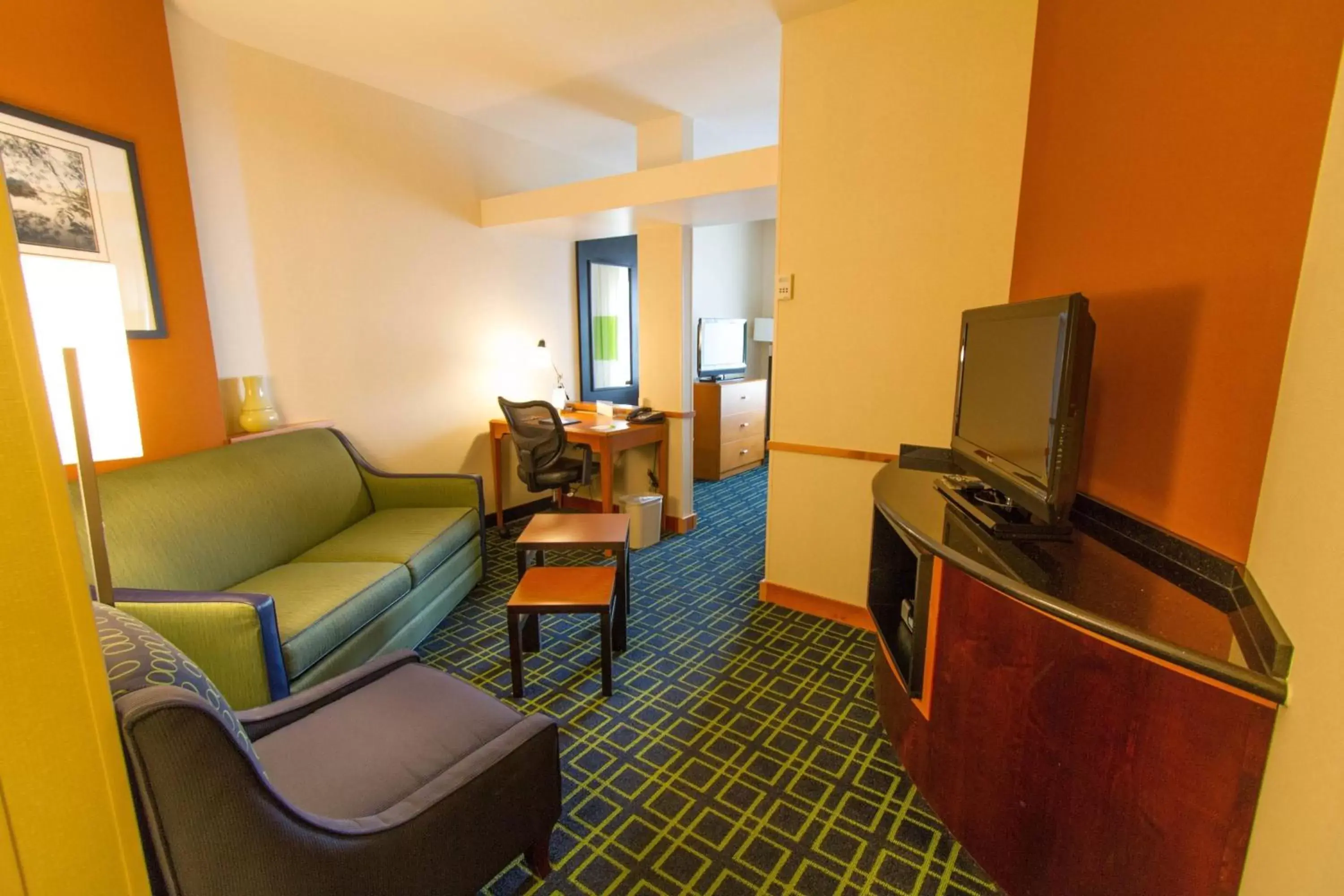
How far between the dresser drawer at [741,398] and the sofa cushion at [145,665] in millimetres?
4800

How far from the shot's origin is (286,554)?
104 inches

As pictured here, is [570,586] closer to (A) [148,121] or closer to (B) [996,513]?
(B) [996,513]

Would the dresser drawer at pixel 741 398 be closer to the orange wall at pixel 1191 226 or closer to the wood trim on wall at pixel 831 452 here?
the wood trim on wall at pixel 831 452

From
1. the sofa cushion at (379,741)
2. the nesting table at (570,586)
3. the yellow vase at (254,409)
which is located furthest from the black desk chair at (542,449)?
the sofa cushion at (379,741)

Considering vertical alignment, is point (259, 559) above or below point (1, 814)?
below

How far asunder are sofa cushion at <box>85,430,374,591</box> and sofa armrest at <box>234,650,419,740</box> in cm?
91

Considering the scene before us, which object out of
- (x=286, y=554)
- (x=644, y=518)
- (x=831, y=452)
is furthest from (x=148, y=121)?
(x=831, y=452)

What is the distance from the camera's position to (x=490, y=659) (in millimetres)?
2533

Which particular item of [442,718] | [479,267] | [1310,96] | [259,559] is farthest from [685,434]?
[1310,96]

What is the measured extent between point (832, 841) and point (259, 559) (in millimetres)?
2456

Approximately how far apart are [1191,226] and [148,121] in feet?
11.8

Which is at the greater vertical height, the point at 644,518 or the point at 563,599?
the point at 563,599

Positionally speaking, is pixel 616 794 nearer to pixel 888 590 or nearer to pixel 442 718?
pixel 442 718

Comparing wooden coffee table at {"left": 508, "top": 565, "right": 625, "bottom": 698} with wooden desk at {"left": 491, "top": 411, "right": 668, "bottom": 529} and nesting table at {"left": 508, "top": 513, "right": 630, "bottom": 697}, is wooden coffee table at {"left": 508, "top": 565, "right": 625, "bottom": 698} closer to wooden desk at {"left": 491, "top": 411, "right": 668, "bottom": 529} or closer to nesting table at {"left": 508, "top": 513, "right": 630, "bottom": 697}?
nesting table at {"left": 508, "top": 513, "right": 630, "bottom": 697}
